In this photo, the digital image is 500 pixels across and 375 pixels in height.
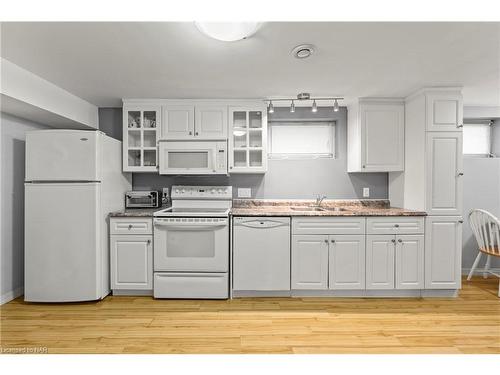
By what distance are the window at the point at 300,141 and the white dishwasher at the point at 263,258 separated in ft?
3.48

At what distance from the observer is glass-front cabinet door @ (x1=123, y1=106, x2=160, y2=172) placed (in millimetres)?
2992

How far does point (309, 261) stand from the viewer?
8.79 feet

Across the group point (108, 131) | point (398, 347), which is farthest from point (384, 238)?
point (108, 131)

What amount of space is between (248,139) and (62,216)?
76.5 inches

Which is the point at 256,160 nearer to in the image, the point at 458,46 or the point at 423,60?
the point at 423,60

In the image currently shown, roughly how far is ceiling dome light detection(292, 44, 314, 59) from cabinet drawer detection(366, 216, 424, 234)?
5.41 feet

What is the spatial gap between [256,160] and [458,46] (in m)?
1.95

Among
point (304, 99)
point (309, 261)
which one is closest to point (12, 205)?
point (309, 261)

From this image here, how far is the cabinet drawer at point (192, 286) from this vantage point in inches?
104

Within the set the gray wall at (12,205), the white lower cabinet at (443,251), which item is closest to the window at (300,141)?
the white lower cabinet at (443,251)

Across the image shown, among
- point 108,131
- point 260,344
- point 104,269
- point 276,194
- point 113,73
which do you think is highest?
point 113,73

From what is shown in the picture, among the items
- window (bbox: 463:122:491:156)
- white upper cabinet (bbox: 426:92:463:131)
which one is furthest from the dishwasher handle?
window (bbox: 463:122:491:156)

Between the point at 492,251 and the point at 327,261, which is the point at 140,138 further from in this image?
the point at 492,251

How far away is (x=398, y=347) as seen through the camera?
1881 millimetres
